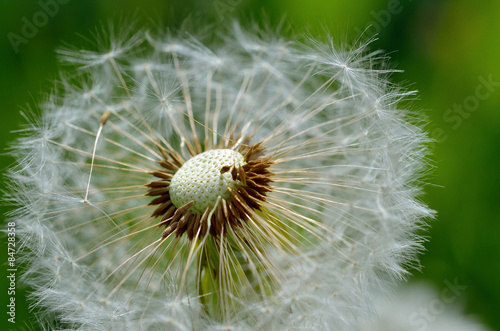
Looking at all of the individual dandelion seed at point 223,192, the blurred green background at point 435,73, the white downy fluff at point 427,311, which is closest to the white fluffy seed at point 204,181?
the individual dandelion seed at point 223,192

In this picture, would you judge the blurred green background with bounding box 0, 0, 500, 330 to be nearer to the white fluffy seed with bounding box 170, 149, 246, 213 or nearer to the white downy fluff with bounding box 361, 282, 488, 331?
the white downy fluff with bounding box 361, 282, 488, 331

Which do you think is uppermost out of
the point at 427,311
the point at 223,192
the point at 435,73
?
the point at 435,73

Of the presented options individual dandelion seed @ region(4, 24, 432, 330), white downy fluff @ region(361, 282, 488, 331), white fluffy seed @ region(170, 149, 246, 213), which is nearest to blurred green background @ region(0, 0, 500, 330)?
white downy fluff @ region(361, 282, 488, 331)

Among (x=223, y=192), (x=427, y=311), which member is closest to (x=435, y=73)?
→ (x=427, y=311)

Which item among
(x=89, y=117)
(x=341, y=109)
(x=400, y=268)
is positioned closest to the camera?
(x=400, y=268)

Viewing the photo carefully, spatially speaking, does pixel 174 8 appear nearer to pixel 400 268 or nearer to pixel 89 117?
pixel 89 117

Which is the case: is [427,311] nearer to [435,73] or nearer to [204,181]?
[435,73]

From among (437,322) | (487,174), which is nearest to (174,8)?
(487,174)
